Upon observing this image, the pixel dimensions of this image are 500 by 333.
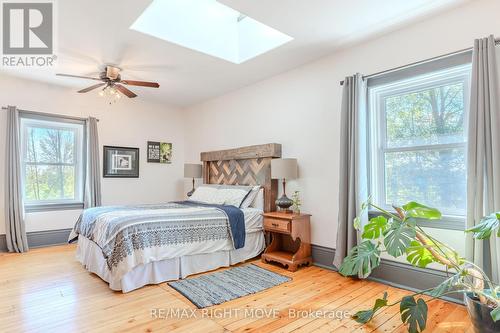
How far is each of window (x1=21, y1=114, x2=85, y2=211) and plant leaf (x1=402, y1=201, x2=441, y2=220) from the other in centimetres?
490

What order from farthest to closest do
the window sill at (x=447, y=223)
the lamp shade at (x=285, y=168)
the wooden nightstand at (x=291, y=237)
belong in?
the lamp shade at (x=285, y=168) → the wooden nightstand at (x=291, y=237) → the window sill at (x=447, y=223)

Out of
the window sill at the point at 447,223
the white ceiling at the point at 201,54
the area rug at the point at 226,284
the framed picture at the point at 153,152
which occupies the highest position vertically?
the white ceiling at the point at 201,54

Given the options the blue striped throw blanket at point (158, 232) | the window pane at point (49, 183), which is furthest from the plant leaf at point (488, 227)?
the window pane at point (49, 183)

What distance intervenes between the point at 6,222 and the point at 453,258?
17.8 ft

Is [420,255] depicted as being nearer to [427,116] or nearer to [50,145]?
[427,116]

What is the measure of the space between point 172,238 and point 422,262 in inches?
91.5

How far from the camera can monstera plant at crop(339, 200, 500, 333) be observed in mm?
1779

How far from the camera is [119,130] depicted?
525 centimetres

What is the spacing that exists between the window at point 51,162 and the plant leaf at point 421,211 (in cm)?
490

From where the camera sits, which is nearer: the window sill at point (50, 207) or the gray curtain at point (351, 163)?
the gray curtain at point (351, 163)

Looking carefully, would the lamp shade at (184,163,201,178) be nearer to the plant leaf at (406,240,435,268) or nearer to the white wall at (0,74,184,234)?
the white wall at (0,74,184,234)

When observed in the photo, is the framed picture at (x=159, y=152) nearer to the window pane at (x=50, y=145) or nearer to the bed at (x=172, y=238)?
the window pane at (x=50, y=145)

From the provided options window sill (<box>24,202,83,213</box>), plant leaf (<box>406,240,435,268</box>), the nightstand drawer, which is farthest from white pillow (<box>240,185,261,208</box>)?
window sill (<box>24,202,83,213</box>)

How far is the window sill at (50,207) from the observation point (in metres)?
4.35
